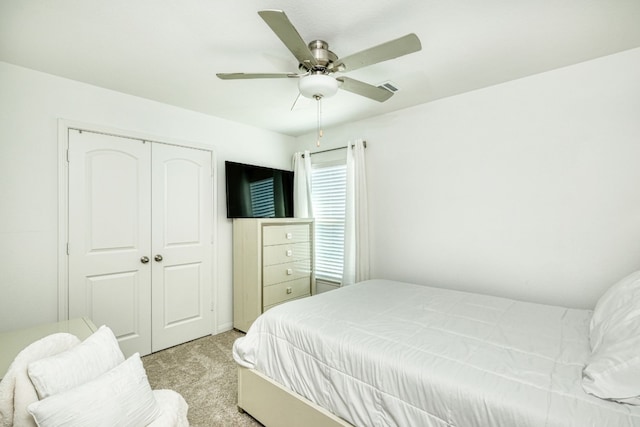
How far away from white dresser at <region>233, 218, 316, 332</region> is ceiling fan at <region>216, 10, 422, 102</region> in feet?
5.62

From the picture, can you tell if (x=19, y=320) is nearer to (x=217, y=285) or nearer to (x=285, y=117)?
(x=217, y=285)

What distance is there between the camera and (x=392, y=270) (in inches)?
126

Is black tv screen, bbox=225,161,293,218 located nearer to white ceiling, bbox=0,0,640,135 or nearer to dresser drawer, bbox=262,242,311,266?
dresser drawer, bbox=262,242,311,266

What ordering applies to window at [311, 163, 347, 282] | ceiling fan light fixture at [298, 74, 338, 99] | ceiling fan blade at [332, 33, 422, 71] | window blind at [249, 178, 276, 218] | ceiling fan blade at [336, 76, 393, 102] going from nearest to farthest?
ceiling fan blade at [332, 33, 422, 71] → ceiling fan light fixture at [298, 74, 338, 99] → ceiling fan blade at [336, 76, 393, 102] → window blind at [249, 178, 276, 218] → window at [311, 163, 347, 282]

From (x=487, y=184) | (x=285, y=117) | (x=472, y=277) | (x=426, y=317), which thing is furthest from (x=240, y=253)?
(x=487, y=184)

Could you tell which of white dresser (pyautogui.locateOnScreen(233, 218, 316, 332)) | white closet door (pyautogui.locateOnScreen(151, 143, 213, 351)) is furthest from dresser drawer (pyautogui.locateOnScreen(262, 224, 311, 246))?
white closet door (pyautogui.locateOnScreen(151, 143, 213, 351))

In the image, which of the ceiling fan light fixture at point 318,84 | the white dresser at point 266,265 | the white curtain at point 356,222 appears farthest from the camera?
the white curtain at point 356,222

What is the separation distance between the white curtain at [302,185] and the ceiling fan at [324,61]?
6.26 ft

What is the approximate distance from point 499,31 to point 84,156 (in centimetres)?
325

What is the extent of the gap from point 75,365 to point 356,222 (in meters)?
2.60

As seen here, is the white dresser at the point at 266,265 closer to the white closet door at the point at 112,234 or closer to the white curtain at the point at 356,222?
the white curtain at the point at 356,222

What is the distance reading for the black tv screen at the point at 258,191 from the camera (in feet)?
11.1

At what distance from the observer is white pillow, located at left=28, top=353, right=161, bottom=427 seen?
1075 mm

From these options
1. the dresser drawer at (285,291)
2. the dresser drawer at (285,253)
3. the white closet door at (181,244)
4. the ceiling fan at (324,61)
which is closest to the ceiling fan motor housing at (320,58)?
the ceiling fan at (324,61)
